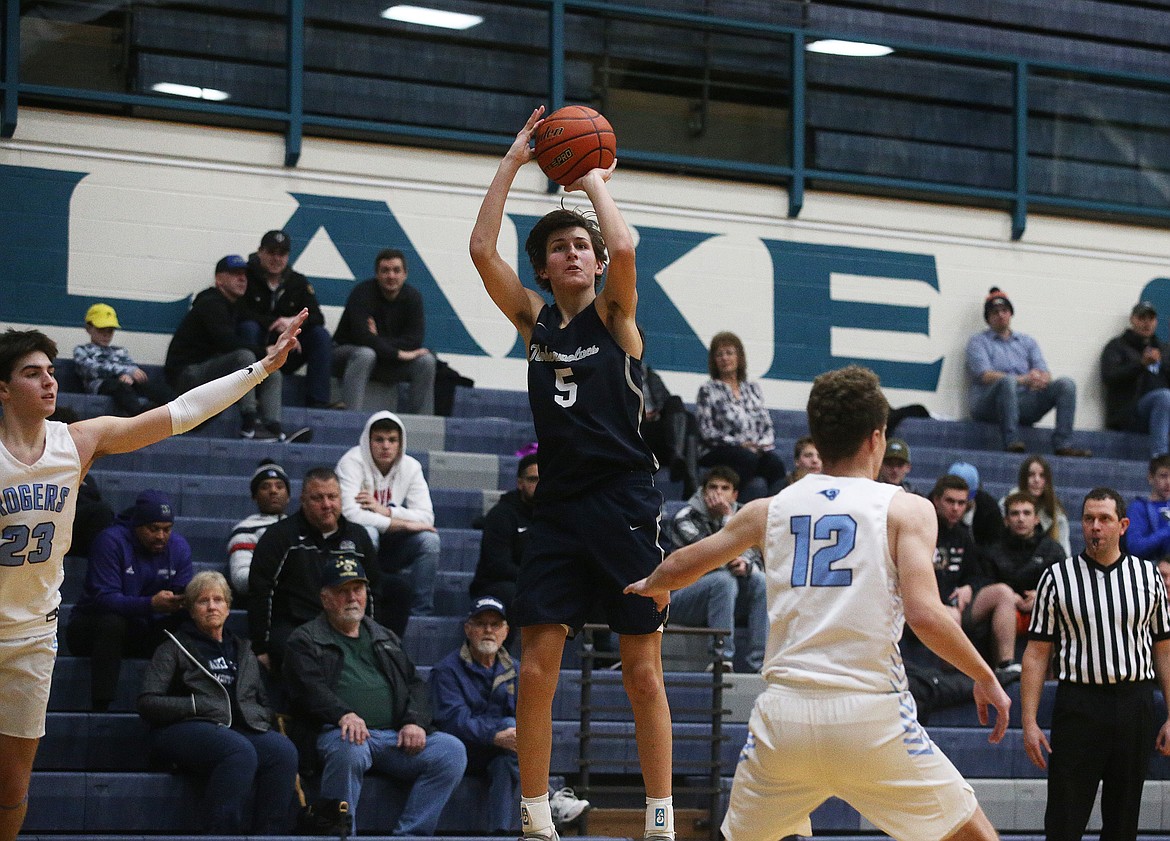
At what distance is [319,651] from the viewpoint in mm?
8172

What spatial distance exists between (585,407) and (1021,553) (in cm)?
587

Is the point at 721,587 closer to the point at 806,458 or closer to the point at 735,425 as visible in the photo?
the point at 806,458

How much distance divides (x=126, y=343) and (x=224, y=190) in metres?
1.41

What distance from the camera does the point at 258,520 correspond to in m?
9.20

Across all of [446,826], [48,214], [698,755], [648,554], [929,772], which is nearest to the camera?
[929,772]

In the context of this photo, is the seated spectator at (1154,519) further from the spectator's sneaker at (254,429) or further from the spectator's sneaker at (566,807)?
the spectator's sneaker at (254,429)

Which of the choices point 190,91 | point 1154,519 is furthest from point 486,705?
point 190,91

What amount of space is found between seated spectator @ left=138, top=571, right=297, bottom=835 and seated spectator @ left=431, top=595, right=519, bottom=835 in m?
0.94

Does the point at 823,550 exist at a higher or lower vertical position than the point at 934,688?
higher

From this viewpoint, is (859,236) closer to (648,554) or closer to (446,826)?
(446,826)

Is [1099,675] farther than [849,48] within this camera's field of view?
No

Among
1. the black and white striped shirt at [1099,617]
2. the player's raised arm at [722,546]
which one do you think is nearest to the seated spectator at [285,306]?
the black and white striped shirt at [1099,617]

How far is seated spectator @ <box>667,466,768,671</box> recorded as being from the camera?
30.9 feet

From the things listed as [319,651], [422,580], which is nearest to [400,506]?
[422,580]
